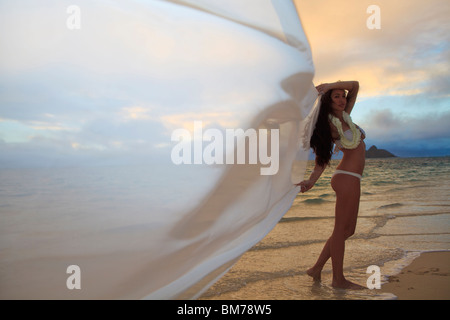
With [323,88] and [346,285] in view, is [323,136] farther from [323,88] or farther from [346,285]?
[346,285]

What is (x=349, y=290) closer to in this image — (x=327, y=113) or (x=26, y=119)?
(x=327, y=113)

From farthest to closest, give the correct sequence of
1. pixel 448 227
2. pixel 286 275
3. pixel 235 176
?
1. pixel 448 227
2. pixel 286 275
3. pixel 235 176

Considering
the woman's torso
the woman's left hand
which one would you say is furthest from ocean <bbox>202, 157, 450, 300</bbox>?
the woman's left hand

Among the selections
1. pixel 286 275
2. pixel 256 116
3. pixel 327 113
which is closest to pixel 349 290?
pixel 286 275

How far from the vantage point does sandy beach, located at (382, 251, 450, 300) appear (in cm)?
328

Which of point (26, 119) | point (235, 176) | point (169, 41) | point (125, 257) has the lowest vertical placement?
point (125, 257)

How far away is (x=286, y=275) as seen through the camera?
3.93 meters

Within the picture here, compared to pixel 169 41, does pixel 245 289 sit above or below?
below

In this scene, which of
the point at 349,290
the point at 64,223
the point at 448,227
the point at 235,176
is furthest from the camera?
the point at 448,227

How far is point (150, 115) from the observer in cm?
229

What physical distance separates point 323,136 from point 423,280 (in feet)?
5.42

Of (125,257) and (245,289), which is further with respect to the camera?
(245,289)

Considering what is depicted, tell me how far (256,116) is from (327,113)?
1.18 m
